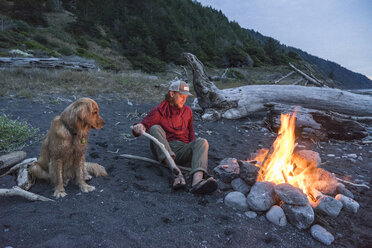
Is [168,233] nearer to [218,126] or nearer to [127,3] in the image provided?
[218,126]

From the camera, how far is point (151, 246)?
6.70 ft

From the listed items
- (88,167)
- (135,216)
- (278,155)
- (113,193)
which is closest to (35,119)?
(88,167)

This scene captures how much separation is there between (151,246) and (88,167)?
6.14 feet

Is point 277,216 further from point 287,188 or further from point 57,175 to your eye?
point 57,175

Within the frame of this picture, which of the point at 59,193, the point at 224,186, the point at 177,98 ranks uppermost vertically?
the point at 177,98

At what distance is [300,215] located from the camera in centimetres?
240

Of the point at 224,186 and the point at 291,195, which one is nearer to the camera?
the point at 291,195

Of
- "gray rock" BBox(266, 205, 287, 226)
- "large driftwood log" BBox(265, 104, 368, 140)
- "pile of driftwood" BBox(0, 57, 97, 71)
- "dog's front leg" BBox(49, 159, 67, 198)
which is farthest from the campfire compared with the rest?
"pile of driftwood" BBox(0, 57, 97, 71)

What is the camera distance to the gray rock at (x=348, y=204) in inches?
106

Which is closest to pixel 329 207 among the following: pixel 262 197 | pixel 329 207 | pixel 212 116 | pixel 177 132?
pixel 329 207

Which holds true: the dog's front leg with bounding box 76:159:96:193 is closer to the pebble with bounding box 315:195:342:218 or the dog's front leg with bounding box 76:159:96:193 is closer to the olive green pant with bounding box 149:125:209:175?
the olive green pant with bounding box 149:125:209:175

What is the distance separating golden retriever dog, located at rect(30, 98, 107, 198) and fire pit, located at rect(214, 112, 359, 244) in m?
2.06

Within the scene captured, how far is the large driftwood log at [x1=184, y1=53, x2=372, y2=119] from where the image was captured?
255 inches

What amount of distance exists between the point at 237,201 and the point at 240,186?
36cm
